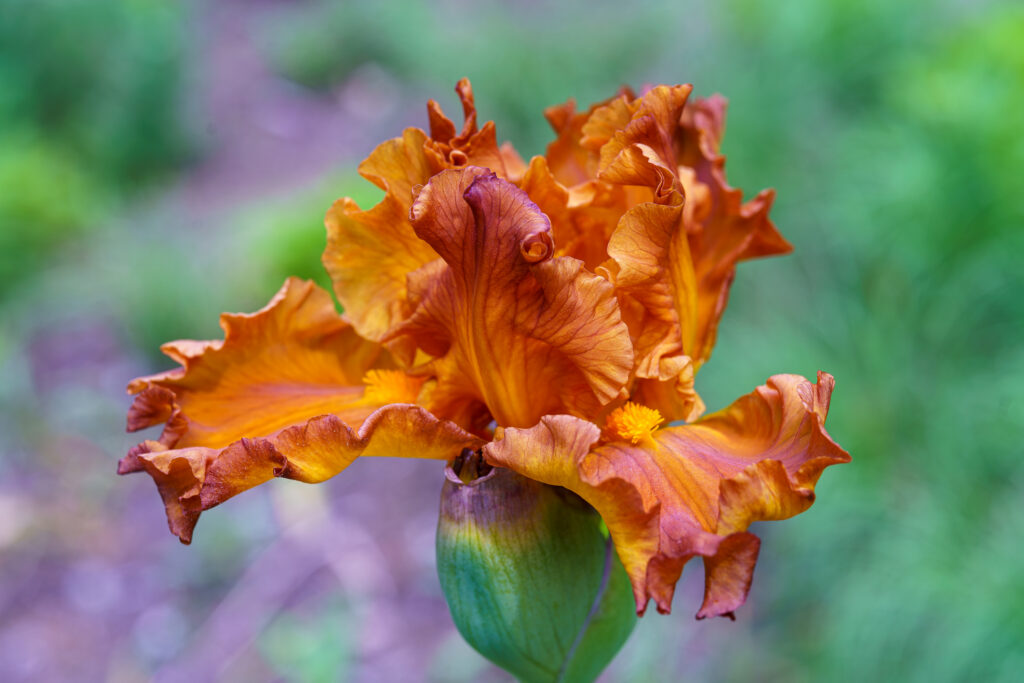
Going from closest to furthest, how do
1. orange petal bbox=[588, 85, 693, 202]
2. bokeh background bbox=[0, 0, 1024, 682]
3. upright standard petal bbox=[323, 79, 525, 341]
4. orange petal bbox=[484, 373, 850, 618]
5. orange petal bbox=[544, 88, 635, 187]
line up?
1. orange petal bbox=[484, 373, 850, 618]
2. orange petal bbox=[588, 85, 693, 202]
3. upright standard petal bbox=[323, 79, 525, 341]
4. orange petal bbox=[544, 88, 635, 187]
5. bokeh background bbox=[0, 0, 1024, 682]

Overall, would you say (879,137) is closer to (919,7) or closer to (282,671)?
(919,7)

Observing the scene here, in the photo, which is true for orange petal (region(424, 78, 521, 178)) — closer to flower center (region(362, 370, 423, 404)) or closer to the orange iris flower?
the orange iris flower

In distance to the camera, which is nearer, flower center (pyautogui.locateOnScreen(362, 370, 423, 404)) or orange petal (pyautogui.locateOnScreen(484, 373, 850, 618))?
A: orange petal (pyautogui.locateOnScreen(484, 373, 850, 618))

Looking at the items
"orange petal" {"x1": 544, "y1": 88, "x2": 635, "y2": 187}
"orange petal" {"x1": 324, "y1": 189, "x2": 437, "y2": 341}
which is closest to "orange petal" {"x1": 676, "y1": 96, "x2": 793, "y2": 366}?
"orange petal" {"x1": 544, "y1": 88, "x2": 635, "y2": 187}

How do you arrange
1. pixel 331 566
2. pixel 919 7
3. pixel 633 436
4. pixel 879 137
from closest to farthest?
1. pixel 633 436
2. pixel 331 566
3. pixel 879 137
4. pixel 919 7

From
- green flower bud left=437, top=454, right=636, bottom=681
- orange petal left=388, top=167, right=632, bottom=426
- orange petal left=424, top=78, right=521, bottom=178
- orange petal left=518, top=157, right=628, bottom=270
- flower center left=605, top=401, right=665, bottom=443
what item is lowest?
green flower bud left=437, top=454, right=636, bottom=681

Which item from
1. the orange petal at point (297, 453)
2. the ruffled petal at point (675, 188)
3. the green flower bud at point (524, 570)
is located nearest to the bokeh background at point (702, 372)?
the green flower bud at point (524, 570)

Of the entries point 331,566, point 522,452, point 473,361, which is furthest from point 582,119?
point 331,566
